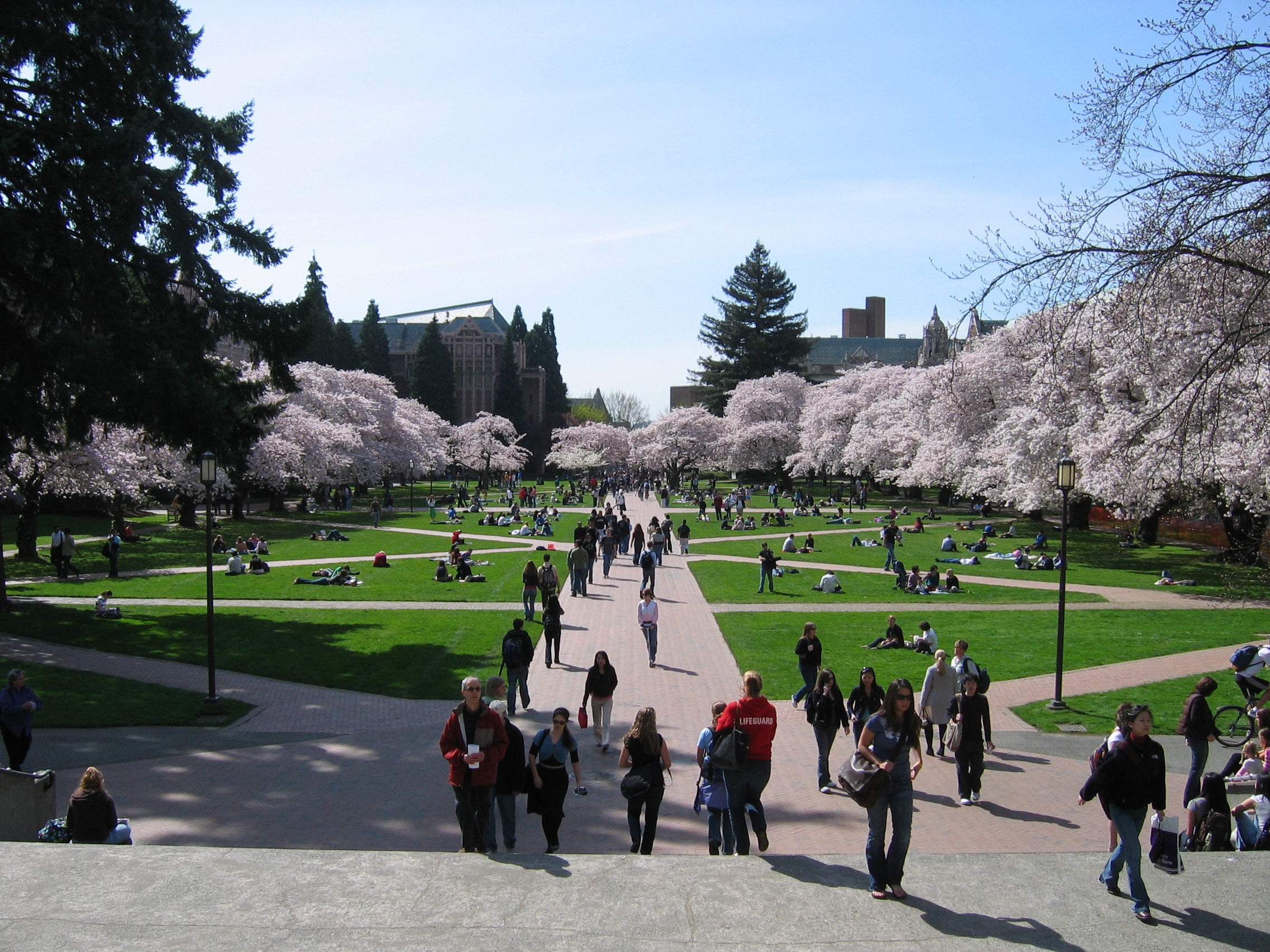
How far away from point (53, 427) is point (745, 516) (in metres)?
35.4

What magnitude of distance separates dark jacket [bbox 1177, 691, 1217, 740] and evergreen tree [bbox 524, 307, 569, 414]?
11429cm

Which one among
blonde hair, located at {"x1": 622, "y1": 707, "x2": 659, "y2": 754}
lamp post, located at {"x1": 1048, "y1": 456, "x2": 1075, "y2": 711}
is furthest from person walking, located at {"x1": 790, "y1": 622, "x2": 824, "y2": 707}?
blonde hair, located at {"x1": 622, "y1": 707, "x2": 659, "y2": 754}

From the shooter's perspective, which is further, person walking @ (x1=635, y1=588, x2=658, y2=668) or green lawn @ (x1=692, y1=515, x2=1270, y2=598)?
green lawn @ (x1=692, y1=515, x2=1270, y2=598)

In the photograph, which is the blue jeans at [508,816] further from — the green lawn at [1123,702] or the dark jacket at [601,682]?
the green lawn at [1123,702]

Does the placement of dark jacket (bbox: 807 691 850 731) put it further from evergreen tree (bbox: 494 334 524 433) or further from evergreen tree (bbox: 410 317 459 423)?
evergreen tree (bbox: 494 334 524 433)

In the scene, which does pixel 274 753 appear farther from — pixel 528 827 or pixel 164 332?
pixel 164 332

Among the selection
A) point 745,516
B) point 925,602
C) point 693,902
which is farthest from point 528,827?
point 745,516

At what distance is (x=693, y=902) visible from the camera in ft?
18.8

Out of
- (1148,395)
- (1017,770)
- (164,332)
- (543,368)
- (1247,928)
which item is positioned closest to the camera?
(1247,928)

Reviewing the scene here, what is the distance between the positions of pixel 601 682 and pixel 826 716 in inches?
115

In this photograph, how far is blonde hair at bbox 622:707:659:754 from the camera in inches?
311

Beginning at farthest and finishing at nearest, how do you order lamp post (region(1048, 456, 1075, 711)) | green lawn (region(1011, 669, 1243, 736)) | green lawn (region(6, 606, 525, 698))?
green lawn (region(6, 606, 525, 698)) → lamp post (region(1048, 456, 1075, 711)) → green lawn (region(1011, 669, 1243, 736))

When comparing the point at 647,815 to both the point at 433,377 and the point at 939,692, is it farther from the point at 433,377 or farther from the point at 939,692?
the point at 433,377

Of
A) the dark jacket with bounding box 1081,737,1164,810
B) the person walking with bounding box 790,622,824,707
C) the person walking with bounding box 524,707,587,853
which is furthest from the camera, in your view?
the person walking with bounding box 790,622,824,707
